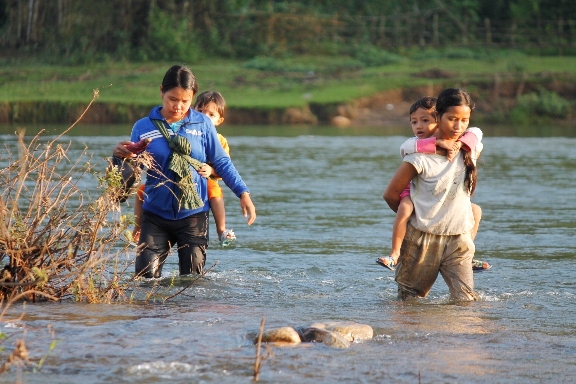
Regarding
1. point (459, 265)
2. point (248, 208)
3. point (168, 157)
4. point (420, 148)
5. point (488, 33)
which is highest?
point (420, 148)

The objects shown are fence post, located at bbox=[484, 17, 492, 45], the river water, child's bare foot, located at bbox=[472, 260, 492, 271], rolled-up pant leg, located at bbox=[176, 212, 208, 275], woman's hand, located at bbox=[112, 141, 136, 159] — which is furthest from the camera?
fence post, located at bbox=[484, 17, 492, 45]

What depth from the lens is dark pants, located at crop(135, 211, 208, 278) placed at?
7.25 metres

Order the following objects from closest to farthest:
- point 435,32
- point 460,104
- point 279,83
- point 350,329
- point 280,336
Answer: point 280,336 < point 350,329 < point 460,104 < point 279,83 < point 435,32

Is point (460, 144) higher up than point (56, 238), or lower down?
higher up

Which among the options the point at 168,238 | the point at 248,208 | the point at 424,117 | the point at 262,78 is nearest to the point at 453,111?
the point at 424,117

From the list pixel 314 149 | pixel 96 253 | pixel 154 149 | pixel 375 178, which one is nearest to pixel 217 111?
pixel 154 149

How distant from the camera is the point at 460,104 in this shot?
21.4 feet

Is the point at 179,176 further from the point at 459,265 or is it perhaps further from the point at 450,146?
the point at 459,265

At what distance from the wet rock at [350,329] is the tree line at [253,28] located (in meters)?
33.0

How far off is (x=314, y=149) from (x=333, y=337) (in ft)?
55.3

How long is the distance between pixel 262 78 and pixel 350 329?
2989 cm

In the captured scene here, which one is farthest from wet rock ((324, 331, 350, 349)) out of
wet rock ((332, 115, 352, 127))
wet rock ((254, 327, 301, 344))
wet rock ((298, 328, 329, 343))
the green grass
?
wet rock ((332, 115, 352, 127))

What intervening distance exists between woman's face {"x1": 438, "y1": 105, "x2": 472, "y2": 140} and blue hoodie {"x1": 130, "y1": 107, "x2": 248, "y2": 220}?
1392 mm

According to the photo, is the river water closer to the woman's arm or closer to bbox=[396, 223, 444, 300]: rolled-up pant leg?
bbox=[396, 223, 444, 300]: rolled-up pant leg
